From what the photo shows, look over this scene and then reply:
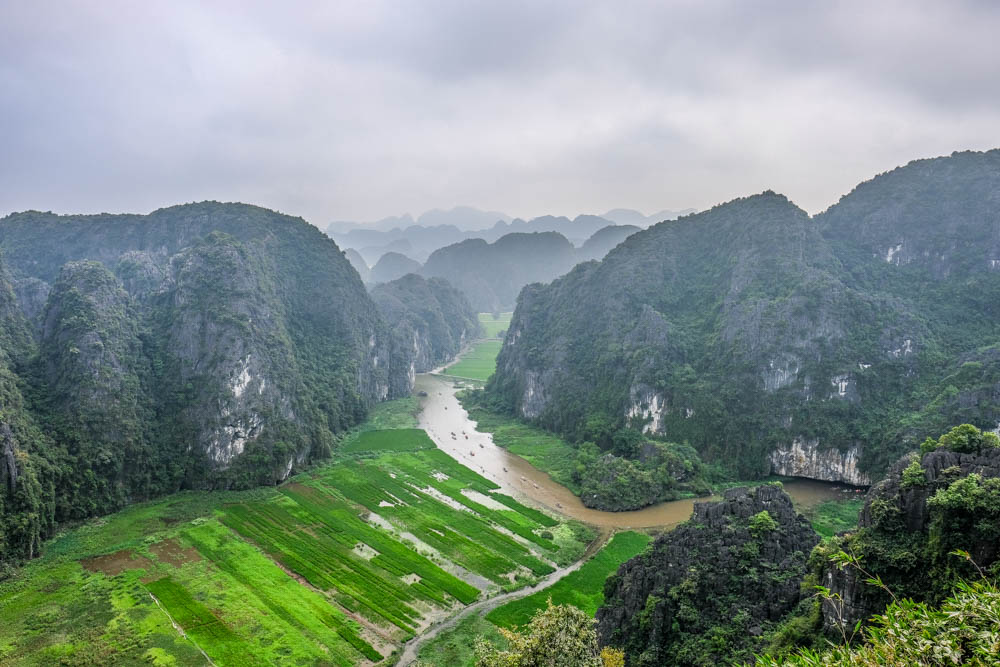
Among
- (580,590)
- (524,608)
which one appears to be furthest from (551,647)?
(580,590)

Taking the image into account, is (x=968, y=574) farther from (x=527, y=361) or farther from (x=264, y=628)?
(x=527, y=361)

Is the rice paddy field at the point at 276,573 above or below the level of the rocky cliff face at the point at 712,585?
below

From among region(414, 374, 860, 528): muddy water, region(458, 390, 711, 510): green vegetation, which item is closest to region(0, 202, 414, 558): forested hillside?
region(414, 374, 860, 528): muddy water

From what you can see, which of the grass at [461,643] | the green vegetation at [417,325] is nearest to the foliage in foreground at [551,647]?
the grass at [461,643]

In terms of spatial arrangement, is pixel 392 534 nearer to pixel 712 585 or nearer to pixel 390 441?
pixel 712 585

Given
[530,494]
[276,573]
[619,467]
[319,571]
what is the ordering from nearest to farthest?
1. [276,573]
2. [319,571]
3. [619,467]
4. [530,494]

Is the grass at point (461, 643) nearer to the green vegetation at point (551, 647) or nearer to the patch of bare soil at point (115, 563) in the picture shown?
the green vegetation at point (551, 647)

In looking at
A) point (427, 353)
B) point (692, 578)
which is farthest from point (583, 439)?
point (427, 353)

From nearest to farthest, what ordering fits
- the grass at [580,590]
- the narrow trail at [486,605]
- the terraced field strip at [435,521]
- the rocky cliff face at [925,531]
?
the rocky cliff face at [925,531]
the narrow trail at [486,605]
the grass at [580,590]
the terraced field strip at [435,521]
